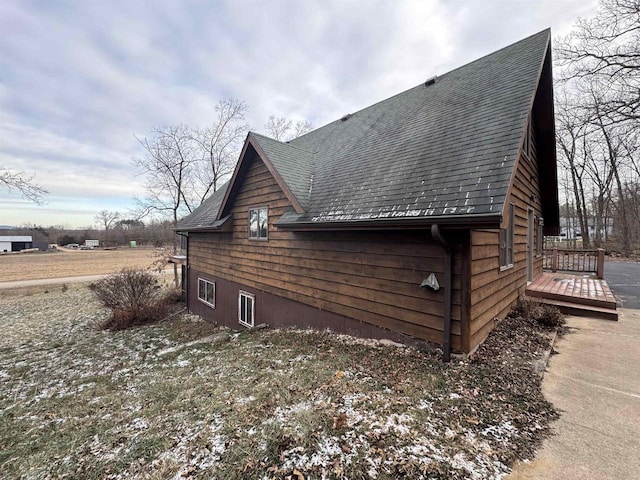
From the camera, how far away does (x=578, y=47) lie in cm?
1209

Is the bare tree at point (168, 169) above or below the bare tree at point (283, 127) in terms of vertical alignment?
below

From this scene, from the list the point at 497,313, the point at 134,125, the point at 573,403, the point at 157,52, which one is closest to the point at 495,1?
the point at 497,313

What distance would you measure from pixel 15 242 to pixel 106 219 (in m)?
17.4

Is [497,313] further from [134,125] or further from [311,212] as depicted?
[134,125]

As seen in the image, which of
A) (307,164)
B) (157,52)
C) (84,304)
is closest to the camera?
(307,164)

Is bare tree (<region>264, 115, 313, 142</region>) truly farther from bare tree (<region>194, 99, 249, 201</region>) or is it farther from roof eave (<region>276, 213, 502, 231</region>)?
roof eave (<region>276, 213, 502, 231</region>)

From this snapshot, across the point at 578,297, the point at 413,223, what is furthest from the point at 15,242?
the point at 578,297

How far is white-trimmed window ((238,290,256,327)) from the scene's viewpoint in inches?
356

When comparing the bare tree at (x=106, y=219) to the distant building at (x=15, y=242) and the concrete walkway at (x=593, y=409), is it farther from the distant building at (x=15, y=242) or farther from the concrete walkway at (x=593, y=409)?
the concrete walkway at (x=593, y=409)

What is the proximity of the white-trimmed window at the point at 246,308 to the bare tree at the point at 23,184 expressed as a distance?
774cm

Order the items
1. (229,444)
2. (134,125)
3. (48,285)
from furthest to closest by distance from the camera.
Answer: (48,285) < (134,125) < (229,444)

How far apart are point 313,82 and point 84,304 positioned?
18594mm

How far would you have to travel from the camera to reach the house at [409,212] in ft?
13.8

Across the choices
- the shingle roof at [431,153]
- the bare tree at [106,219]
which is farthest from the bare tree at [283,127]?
the bare tree at [106,219]
